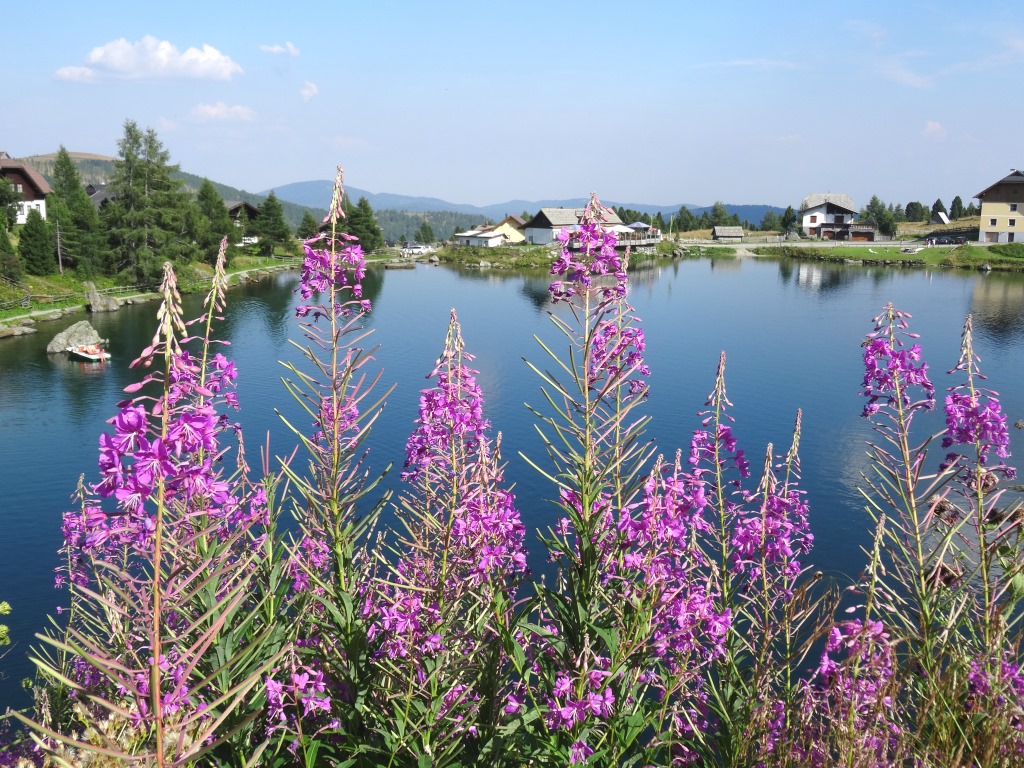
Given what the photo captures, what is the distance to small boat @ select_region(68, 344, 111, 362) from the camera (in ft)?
97.1

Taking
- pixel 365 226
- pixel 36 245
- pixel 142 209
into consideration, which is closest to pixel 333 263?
pixel 36 245

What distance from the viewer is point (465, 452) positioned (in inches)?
197

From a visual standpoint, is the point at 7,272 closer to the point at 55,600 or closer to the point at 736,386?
the point at 55,600

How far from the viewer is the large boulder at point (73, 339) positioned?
3050cm

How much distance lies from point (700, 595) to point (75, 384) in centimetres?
2742

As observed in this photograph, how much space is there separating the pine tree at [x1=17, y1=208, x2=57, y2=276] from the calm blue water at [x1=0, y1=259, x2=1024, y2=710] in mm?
5767

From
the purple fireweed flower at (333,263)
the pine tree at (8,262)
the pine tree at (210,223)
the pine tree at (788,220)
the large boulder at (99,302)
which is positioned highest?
the pine tree at (788,220)

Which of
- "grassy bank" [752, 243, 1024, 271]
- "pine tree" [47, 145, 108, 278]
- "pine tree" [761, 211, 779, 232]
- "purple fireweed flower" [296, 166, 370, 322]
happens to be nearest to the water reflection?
"grassy bank" [752, 243, 1024, 271]

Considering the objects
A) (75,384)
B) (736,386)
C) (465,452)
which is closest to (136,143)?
(75,384)

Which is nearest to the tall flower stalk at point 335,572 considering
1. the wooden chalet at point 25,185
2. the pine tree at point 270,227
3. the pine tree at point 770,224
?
the wooden chalet at point 25,185

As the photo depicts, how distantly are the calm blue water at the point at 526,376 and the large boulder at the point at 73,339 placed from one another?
69 cm

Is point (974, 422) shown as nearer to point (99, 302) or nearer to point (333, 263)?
point (333, 263)

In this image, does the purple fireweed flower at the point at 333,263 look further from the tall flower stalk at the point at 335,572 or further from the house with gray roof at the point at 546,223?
the house with gray roof at the point at 546,223

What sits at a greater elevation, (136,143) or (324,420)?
(136,143)
